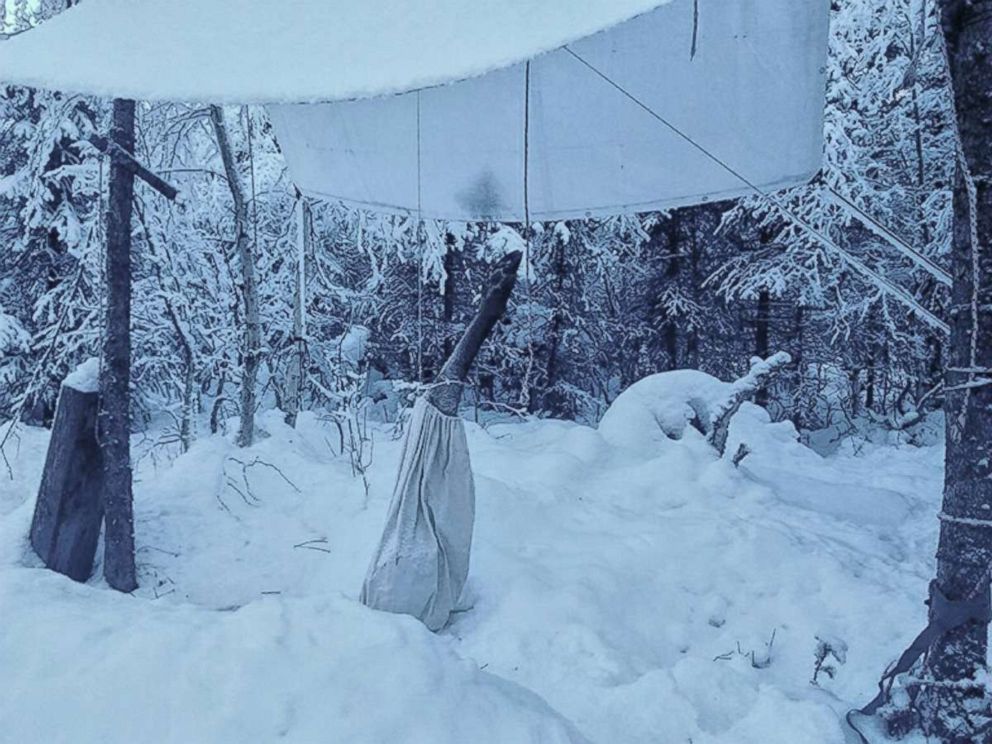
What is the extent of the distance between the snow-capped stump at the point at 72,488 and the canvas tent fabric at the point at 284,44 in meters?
2.33

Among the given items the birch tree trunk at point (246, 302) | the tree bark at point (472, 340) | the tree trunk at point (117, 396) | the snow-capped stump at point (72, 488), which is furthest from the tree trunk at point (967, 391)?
the birch tree trunk at point (246, 302)

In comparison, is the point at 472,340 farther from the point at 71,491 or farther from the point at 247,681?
the point at 71,491

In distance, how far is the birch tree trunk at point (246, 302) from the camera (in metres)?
6.75

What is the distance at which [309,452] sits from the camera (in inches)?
265

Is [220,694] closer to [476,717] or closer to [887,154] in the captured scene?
[476,717]

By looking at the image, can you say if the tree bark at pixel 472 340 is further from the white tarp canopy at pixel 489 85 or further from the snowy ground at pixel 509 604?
the snowy ground at pixel 509 604

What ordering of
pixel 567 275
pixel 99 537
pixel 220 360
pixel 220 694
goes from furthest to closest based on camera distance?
1. pixel 567 275
2. pixel 220 360
3. pixel 99 537
4. pixel 220 694

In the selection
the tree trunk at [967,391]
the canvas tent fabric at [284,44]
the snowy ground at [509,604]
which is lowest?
the snowy ground at [509,604]

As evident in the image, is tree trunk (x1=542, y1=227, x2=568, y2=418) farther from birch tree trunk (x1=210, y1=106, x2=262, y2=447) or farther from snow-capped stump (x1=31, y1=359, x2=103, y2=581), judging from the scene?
snow-capped stump (x1=31, y1=359, x2=103, y2=581)

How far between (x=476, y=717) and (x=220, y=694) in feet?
2.18

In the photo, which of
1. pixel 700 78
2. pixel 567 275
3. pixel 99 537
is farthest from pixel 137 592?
pixel 567 275

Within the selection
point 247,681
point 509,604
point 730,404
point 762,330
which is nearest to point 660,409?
point 730,404

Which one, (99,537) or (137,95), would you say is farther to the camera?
(99,537)

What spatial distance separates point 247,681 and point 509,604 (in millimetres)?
2255
